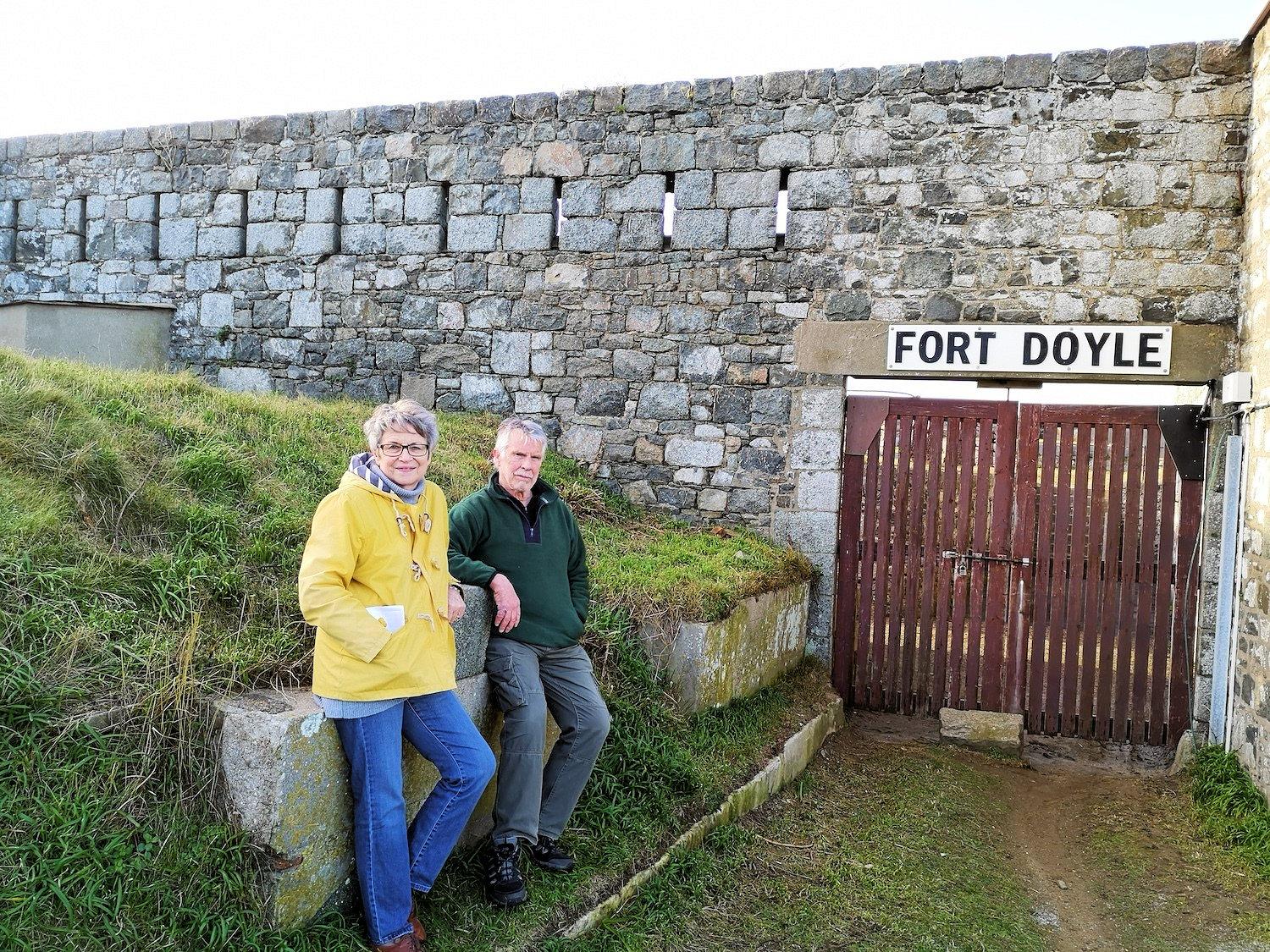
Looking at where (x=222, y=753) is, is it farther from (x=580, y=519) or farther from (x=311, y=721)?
(x=580, y=519)

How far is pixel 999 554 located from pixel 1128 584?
0.84 metres

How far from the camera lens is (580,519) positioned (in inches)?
276

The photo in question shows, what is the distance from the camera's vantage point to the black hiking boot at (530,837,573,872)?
147 inches

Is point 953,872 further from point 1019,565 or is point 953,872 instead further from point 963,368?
point 963,368

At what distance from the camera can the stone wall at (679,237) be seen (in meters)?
6.55

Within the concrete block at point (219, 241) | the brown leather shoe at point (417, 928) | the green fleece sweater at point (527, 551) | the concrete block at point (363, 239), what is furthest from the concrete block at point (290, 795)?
the concrete block at point (219, 241)

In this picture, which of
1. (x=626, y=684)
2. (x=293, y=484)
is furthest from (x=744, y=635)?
(x=293, y=484)

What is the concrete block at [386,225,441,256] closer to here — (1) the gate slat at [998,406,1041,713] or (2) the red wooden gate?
(2) the red wooden gate

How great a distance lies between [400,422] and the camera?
3127 mm

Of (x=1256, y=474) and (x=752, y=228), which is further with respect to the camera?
(x=752, y=228)

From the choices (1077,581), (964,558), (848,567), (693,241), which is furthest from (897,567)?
(693,241)

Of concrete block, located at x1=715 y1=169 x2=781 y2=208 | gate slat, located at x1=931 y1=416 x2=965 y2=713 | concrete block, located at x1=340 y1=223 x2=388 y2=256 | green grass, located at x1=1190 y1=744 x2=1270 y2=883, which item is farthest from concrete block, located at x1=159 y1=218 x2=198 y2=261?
green grass, located at x1=1190 y1=744 x2=1270 y2=883

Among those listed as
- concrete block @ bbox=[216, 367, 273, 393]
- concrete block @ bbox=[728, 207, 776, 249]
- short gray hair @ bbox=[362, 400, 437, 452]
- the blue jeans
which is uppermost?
concrete block @ bbox=[728, 207, 776, 249]

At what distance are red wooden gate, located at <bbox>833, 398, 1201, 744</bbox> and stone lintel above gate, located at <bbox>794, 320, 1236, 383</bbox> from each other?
25 centimetres
